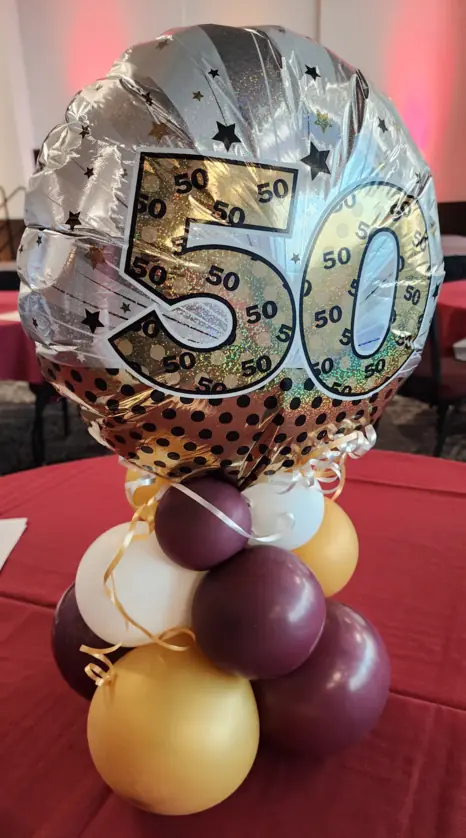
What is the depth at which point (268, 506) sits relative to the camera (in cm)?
69

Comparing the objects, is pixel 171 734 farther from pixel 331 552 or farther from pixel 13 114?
pixel 13 114

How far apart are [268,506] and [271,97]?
1.27 ft

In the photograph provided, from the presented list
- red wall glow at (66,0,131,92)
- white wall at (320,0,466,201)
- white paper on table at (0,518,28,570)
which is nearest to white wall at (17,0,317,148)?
red wall glow at (66,0,131,92)

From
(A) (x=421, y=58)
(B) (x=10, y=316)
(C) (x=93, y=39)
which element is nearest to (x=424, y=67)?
(A) (x=421, y=58)

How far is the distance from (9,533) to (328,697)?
25.5 inches

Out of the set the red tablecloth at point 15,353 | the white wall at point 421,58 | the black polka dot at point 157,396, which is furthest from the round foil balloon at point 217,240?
the white wall at point 421,58

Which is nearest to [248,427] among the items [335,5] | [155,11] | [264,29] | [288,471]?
[288,471]

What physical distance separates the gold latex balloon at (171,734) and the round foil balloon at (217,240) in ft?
0.64

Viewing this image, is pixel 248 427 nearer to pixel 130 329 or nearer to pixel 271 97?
pixel 130 329

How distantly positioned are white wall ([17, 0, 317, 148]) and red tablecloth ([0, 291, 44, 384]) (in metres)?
3.88

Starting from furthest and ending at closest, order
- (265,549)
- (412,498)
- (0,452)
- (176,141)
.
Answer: (0,452), (412,498), (265,549), (176,141)

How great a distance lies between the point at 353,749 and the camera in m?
0.66

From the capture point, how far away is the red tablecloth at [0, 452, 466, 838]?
58 cm

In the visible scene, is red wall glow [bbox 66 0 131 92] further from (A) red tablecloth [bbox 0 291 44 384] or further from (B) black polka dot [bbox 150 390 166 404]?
(B) black polka dot [bbox 150 390 166 404]
